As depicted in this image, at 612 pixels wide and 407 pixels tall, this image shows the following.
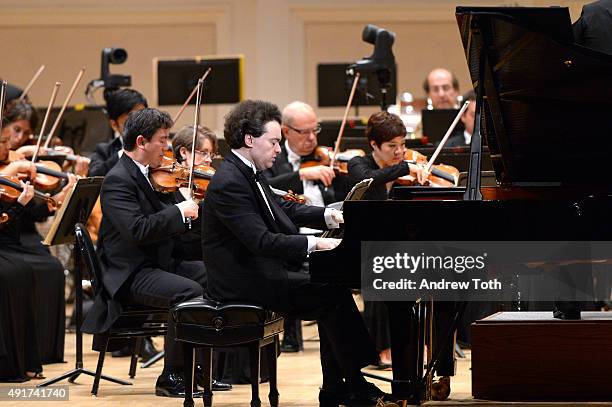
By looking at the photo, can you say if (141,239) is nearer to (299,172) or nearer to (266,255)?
(266,255)

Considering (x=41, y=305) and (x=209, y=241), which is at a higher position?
(x=209, y=241)

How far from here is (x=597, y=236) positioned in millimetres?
3367

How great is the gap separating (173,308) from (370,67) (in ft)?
9.23

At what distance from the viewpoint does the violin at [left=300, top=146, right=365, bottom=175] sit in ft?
19.8

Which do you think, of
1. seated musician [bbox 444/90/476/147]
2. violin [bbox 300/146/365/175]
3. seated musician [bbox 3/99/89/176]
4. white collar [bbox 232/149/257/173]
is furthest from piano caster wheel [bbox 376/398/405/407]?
seated musician [bbox 444/90/476/147]

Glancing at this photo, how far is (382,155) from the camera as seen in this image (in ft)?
18.4

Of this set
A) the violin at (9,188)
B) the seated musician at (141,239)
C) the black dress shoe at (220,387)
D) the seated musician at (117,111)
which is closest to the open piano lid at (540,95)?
the seated musician at (141,239)

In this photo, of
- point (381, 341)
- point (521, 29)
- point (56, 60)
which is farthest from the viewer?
point (56, 60)

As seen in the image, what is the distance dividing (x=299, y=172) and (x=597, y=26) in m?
2.58

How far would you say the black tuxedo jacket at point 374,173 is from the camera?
539 centimetres

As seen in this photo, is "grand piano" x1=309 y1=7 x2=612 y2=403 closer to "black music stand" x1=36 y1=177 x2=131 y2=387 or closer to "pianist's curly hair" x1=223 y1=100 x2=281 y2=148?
"pianist's curly hair" x1=223 y1=100 x2=281 y2=148

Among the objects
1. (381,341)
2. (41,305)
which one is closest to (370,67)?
(381,341)

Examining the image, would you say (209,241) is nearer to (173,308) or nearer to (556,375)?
(173,308)

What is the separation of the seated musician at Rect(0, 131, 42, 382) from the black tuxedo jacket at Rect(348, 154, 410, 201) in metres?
1.52
